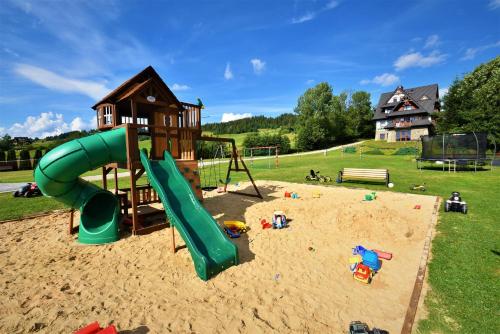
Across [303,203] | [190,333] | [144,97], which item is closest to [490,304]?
[190,333]

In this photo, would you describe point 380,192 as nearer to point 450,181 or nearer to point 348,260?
point 450,181

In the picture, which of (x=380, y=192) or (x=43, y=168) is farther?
(x=380, y=192)

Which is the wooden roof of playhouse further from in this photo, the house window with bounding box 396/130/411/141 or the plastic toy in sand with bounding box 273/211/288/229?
the house window with bounding box 396/130/411/141

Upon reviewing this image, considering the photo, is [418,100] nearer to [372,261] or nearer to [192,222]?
[372,261]

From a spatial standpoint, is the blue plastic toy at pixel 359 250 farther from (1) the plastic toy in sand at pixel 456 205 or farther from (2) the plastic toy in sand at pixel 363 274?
(1) the plastic toy in sand at pixel 456 205

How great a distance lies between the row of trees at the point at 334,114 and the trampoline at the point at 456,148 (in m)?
31.7

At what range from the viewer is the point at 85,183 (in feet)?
24.7

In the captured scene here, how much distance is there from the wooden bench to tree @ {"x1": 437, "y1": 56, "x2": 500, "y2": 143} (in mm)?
25517

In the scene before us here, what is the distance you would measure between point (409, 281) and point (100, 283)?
5.92m

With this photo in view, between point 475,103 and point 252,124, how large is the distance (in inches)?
3315

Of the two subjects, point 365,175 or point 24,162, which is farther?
point 24,162

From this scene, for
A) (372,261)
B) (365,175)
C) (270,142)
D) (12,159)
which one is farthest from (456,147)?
(12,159)

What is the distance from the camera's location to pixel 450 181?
50.0 feet

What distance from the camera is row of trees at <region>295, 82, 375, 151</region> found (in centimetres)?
5788
